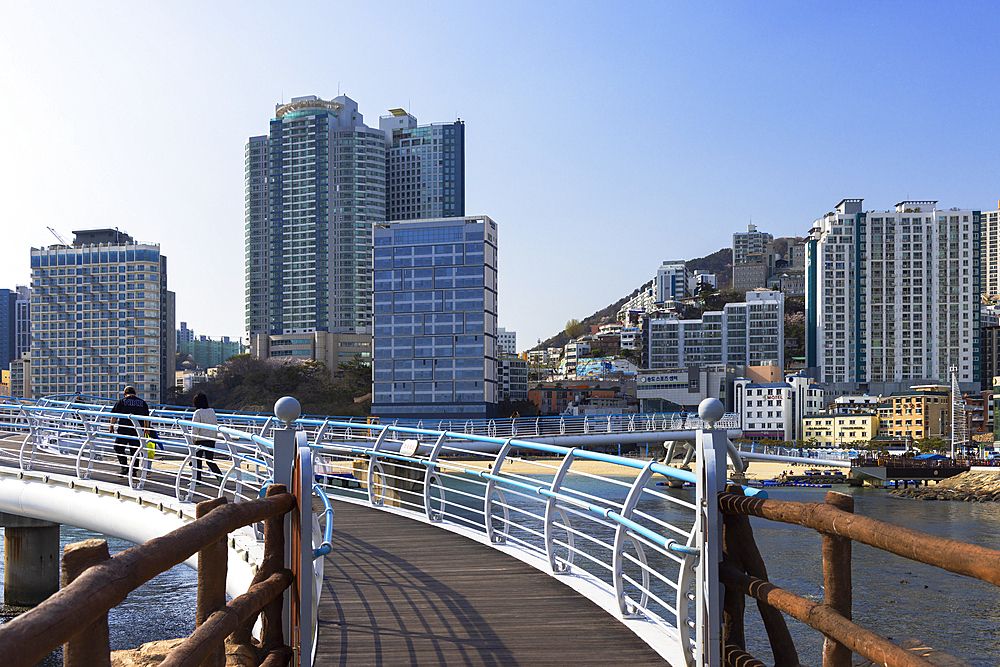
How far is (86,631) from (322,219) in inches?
5642

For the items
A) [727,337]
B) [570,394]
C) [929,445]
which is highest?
[727,337]

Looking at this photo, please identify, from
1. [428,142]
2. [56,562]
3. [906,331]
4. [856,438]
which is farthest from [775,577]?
[428,142]

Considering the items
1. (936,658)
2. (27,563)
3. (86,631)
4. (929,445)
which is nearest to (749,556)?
(86,631)

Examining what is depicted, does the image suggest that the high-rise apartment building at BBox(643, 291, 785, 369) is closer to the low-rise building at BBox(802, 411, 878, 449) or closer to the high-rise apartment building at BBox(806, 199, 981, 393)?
the high-rise apartment building at BBox(806, 199, 981, 393)

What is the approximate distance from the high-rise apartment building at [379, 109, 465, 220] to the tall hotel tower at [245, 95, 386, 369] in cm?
490

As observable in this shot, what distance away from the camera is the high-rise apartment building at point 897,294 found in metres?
117

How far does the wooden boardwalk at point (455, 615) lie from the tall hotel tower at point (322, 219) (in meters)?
129

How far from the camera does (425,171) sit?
147 m

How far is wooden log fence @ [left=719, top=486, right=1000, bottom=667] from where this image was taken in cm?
206

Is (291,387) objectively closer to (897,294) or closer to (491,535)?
(897,294)

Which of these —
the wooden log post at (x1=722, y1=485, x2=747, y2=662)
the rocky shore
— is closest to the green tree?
the rocky shore

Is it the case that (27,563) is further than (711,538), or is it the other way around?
(27,563)

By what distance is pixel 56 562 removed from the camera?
1639cm

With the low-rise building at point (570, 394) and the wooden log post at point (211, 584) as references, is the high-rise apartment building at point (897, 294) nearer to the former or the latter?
the low-rise building at point (570, 394)
